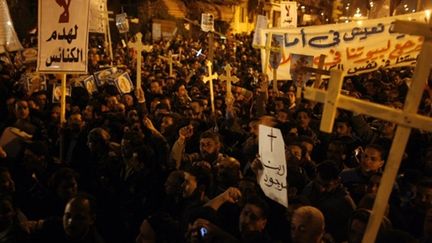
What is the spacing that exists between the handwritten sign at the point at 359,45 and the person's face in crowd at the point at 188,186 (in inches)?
238

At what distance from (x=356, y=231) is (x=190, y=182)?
1.37 meters

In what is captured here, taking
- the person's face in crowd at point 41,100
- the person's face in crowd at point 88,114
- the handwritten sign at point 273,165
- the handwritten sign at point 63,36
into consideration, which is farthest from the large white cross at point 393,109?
the person's face in crowd at point 41,100

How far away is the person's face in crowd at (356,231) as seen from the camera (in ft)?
10.8

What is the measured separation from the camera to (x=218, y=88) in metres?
10.6

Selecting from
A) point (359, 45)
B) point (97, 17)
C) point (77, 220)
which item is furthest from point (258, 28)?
point (77, 220)

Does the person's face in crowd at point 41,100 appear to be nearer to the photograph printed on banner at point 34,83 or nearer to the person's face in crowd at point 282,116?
the photograph printed on banner at point 34,83

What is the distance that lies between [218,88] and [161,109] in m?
3.13

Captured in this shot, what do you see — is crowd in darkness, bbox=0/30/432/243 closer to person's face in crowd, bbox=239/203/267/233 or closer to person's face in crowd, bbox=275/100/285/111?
person's face in crowd, bbox=239/203/267/233

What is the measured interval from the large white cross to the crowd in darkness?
2.53ft

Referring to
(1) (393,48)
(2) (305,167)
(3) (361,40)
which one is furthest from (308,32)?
(2) (305,167)

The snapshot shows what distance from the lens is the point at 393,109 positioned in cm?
237

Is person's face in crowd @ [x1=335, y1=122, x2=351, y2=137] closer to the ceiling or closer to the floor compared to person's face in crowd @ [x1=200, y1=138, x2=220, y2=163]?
closer to the ceiling

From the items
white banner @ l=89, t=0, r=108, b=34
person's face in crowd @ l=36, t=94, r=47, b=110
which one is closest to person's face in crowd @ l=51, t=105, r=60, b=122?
person's face in crowd @ l=36, t=94, r=47, b=110

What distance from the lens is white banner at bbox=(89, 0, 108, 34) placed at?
13.3 m
